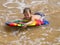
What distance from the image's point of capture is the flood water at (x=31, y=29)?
1.93 meters

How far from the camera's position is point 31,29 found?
82.4 inches

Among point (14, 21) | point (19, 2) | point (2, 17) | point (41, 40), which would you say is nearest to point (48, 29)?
point (41, 40)

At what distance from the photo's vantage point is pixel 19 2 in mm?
2746

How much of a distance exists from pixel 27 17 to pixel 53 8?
543 millimetres

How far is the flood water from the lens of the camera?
6.32 ft

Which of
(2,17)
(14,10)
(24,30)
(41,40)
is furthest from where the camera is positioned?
(14,10)

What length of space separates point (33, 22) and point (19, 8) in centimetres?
53

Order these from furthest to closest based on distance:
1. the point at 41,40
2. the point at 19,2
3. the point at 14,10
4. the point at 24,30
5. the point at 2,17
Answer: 1. the point at 19,2
2. the point at 14,10
3. the point at 2,17
4. the point at 24,30
5. the point at 41,40

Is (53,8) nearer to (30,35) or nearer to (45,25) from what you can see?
(45,25)

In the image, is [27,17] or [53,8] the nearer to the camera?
[27,17]

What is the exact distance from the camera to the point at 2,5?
2637 mm

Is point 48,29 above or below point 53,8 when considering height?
below

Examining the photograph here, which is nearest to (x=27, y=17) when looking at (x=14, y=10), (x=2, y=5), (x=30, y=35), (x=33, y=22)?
(x=33, y=22)

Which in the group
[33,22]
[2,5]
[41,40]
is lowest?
[41,40]
